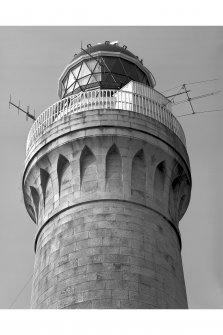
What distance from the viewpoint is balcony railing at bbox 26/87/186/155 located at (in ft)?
85.5

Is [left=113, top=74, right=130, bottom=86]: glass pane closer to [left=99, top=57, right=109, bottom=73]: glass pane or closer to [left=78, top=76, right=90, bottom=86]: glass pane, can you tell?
[left=99, top=57, right=109, bottom=73]: glass pane

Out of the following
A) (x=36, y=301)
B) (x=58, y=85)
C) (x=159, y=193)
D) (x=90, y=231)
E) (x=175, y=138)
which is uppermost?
(x=58, y=85)

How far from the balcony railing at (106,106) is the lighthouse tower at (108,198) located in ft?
0.11

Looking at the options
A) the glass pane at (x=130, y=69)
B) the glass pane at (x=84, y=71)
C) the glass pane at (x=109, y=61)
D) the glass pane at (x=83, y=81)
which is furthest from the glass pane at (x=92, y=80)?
the glass pane at (x=130, y=69)

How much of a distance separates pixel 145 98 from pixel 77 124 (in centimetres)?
250

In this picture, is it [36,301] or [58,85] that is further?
[58,85]

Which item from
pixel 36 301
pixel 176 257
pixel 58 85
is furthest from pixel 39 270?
pixel 58 85

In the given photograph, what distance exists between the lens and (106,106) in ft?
85.1

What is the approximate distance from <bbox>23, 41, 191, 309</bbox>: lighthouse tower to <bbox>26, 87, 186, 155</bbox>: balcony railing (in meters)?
0.03

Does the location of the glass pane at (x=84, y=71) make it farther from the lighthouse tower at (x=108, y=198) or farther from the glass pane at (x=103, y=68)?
the lighthouse tower at (x=108, y=198)

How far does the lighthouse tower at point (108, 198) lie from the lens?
22.4 meters

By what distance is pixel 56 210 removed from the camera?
2438 centimetres

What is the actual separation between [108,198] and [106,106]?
3386 millimetres

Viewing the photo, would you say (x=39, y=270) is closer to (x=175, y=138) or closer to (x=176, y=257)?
(x=176, y=257)
